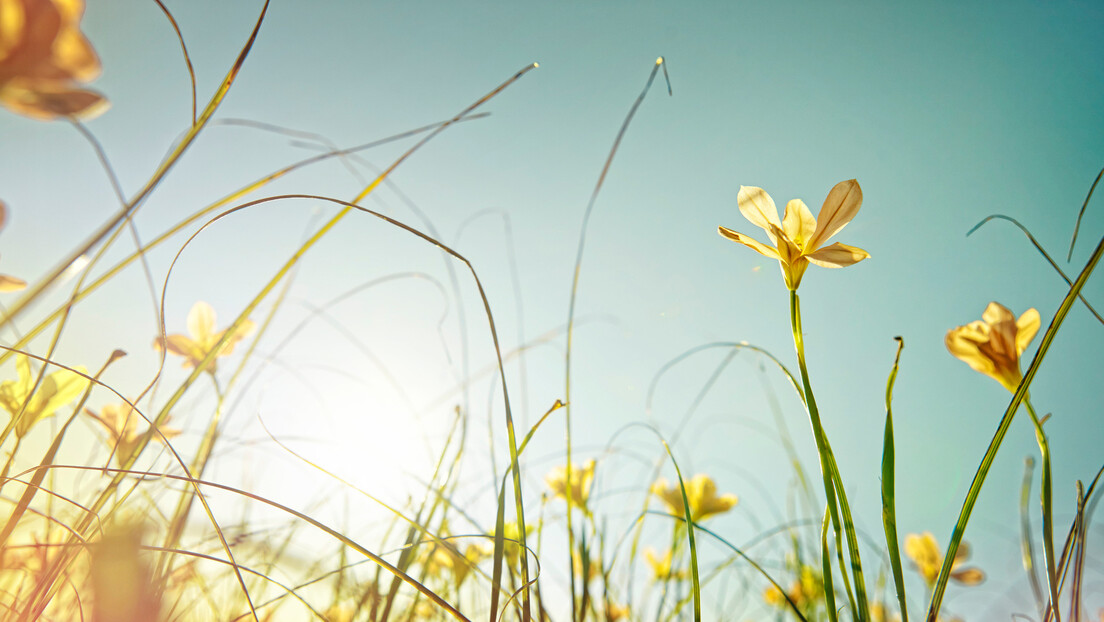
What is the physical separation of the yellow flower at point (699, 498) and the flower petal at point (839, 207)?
1333 millimetres

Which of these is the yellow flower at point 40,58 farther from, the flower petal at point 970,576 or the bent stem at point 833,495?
the flower petal at point 970,576

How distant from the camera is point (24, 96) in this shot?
0.21 m

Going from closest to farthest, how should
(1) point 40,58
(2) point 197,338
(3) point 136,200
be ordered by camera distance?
(1) point 40,58 < (3) point 136,200 < (2) point 197,338

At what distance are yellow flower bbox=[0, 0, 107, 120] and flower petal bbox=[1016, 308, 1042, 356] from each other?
1107mm

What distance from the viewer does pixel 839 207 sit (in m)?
0.74

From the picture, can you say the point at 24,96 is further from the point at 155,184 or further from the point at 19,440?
the point at 19,440

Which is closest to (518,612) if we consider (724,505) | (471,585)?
(471,585)

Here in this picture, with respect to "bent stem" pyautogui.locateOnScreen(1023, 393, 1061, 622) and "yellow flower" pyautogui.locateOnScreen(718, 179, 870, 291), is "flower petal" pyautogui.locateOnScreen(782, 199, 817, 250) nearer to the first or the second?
"yellow flower" pyautogui.locateOnScreen(718, 179, 870, 291)

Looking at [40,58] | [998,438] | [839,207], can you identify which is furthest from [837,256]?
[40,58]

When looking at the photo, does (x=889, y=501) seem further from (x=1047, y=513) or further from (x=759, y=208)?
(x=759, y=208)

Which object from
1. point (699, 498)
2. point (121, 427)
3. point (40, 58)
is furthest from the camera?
point (699, 498)

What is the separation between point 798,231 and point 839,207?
9cm

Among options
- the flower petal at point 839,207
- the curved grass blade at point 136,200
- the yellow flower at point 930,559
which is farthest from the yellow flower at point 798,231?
the yellow flower at point 930,559

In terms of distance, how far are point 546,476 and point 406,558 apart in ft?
3.90
